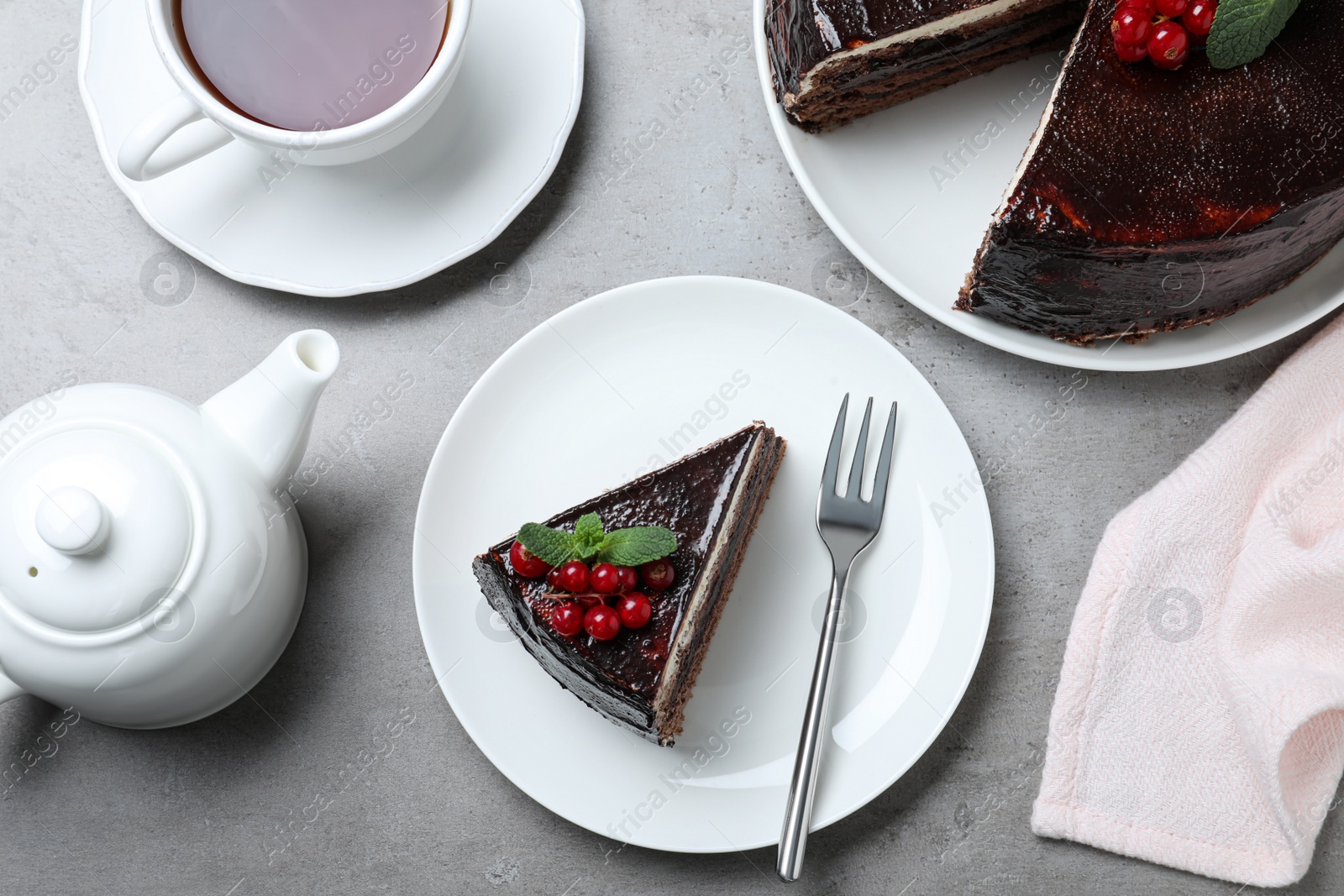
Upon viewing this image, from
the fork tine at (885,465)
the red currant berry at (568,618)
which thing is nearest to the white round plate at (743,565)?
the fork tine at (885,465)

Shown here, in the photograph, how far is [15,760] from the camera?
6.82 ft

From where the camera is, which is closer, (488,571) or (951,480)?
(488,571)

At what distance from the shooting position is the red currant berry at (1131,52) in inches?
70.6

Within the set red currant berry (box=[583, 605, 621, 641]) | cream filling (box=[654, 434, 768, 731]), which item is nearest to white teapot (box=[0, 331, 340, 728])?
red currant berry (box=[583, 605, 621, 641])

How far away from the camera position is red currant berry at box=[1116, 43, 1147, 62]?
179 cm

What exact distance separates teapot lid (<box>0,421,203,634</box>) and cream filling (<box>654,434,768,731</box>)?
905 millimetres

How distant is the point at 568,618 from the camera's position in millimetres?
1745

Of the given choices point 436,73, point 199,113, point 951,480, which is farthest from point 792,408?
point 199,113

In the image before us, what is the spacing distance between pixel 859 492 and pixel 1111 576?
1.98 ft

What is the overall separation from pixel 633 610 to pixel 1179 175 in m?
1.34

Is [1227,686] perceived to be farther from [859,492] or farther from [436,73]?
[436,73]

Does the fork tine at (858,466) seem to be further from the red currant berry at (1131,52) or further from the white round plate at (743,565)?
the red currant berry at (1131,52)

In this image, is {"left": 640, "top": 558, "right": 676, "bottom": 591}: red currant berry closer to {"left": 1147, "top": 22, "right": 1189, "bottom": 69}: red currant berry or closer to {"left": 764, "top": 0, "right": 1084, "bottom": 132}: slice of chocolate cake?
{"left": 764, "top": 0, "right": 1084, "bottom": 132}: slice of chocolate cake

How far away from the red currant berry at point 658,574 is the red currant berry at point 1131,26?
136cm
